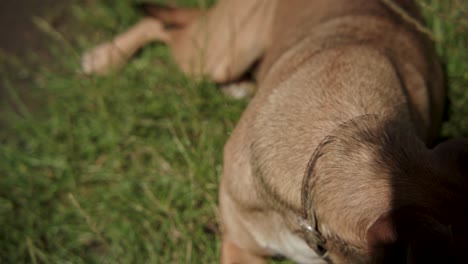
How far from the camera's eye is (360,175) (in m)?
1.48

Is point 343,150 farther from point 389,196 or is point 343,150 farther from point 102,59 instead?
point 102,59

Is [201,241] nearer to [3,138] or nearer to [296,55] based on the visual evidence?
[296,55]

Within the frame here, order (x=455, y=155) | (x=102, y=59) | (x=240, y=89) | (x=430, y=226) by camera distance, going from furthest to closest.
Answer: (x=102, y=59) → (x=240, y=89) → (x=455, y=155) → (x=430, y=226)

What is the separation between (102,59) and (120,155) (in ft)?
2.72

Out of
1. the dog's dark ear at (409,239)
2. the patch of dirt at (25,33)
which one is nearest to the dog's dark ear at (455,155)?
the dog's dark ear at (409,239)

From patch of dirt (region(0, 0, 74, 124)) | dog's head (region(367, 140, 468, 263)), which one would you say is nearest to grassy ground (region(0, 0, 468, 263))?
patch of dirt (region(0, 0, 74, 124))

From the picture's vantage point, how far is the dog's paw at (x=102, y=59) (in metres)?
3.45

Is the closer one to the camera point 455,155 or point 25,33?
point 455,155

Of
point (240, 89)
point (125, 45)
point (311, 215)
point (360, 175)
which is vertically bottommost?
point (240, 89)

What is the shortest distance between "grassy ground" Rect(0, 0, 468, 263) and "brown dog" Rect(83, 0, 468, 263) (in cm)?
42

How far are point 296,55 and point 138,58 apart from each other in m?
1.73

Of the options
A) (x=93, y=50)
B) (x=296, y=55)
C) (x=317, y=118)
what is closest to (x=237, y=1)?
(x=296, y=55)

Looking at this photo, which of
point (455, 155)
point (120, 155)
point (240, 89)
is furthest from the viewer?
point (240, 89)

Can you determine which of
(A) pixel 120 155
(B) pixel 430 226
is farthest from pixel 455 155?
(A) pixel 120 155
